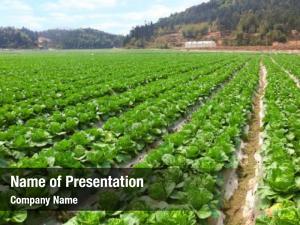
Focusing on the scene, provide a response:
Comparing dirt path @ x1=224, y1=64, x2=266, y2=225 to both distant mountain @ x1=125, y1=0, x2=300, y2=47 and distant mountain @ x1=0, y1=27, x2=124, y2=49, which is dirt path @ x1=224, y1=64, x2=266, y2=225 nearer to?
distant mountain @ x1=125, y1=0, x2=300, y2=47

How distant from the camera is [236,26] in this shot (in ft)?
447

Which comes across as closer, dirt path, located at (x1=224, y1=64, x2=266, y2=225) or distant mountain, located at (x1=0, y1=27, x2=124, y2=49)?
dirt path, located at (x1=224, y1=64, x2=266, y2=225)

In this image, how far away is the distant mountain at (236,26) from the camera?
107m

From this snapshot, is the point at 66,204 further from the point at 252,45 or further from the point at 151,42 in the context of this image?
the point at 151,42

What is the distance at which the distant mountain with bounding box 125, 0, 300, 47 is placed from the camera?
107312mm

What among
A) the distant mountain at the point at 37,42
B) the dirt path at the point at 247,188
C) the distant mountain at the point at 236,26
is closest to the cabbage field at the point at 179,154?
the dirt path at the point at 247,188

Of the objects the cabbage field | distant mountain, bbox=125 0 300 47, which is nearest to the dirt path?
the cabbage field

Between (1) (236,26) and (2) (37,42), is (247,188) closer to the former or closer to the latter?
(1) (236,26)

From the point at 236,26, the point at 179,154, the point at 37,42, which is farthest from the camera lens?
the point at 37,42

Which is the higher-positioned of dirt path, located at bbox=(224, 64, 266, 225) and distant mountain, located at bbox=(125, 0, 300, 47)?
distant mountain, located at bbox=(125, 0, 300, 47)

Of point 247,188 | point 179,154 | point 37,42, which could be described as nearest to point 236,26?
point 37,42

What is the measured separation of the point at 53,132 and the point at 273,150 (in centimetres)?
427

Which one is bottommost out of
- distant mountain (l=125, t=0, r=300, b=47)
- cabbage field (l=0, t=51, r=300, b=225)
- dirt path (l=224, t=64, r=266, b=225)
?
dirt path (l=224, t=64, r=266, b=225)

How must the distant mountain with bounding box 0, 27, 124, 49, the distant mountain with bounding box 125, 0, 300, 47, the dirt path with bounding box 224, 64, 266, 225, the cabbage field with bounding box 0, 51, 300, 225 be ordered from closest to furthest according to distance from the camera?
the cabbage field with bounding box 0, 51, 300, 225 → the dirt path with bounding box 224, 64, 266, 225 → the distant mountain with bounding box 125, 0, 300, 47 → the distant mountain with bounding box 0, 27, 124, 49
